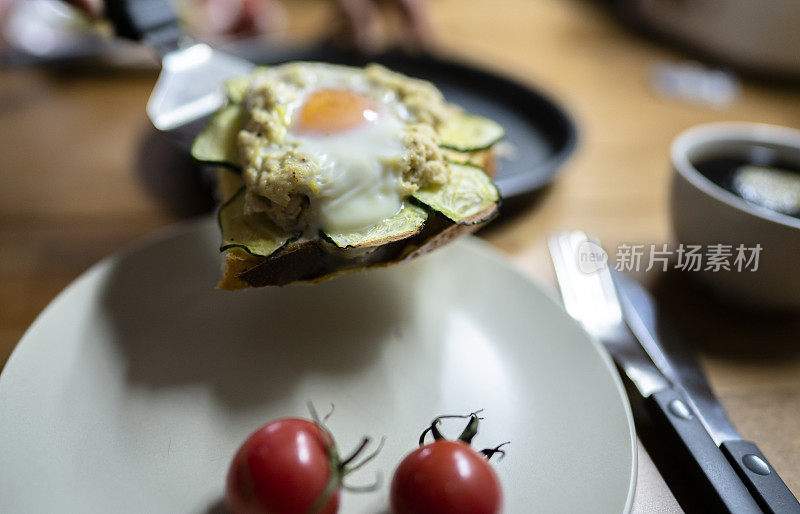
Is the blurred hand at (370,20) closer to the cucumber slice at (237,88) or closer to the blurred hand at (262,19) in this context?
the blurred hand at (262,19)

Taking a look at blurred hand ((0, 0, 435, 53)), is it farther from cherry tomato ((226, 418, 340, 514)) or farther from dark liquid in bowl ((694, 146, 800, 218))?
cherry tomato ((226, 418, 340, 514))

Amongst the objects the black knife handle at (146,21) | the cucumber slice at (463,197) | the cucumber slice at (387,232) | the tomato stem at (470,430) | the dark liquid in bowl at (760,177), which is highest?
the black knife handle at (146,21)

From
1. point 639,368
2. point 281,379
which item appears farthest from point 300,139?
point 639,368

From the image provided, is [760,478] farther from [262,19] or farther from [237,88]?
[262,19]

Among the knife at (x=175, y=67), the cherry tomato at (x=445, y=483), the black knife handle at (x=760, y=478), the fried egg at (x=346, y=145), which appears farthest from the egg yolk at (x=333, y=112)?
the black knife handle at (x=760, y=478)

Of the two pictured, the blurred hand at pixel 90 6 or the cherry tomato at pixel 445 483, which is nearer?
the cherry tomato at pixel 445 483

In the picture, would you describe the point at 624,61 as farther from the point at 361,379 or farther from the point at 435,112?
the point at 361,379
